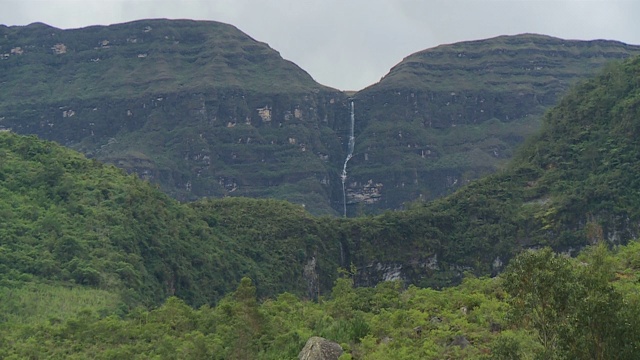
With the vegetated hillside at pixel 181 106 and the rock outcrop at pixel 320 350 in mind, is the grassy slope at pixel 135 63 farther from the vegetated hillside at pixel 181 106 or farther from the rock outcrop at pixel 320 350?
the rock outcrop at pixel 320 350

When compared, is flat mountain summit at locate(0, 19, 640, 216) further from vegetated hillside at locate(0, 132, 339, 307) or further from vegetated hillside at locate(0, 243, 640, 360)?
vegetated hillside at locate(0, 243, 640, 360)

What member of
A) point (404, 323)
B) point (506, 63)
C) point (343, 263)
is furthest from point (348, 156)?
point (404, 323)

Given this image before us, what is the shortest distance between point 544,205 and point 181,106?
99.7 metres

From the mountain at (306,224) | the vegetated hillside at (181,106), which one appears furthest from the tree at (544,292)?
the vegetated hillside at (181,106)

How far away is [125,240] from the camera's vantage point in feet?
207

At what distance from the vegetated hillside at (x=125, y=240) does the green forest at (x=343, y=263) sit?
0.15 metres

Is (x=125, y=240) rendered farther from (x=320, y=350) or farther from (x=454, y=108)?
(x=454, y=108)

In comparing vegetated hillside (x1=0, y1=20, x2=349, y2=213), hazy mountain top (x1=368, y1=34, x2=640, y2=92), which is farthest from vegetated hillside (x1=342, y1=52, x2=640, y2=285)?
hazy mountain top (x1=368, y1=34, x2=640, y2=92)

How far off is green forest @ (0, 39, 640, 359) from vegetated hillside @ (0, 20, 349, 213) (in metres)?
A: 64.9

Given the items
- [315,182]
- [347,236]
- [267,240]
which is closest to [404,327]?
[267,240]

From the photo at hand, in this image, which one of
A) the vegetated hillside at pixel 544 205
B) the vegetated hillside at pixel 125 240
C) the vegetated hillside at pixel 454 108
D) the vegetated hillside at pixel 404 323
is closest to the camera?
the vegetated hillside at pixel 404 323

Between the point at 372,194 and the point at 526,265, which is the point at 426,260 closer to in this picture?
the point at 526,265

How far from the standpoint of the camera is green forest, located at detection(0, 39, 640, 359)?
22.9 meters

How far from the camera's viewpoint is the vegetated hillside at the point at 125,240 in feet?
184
